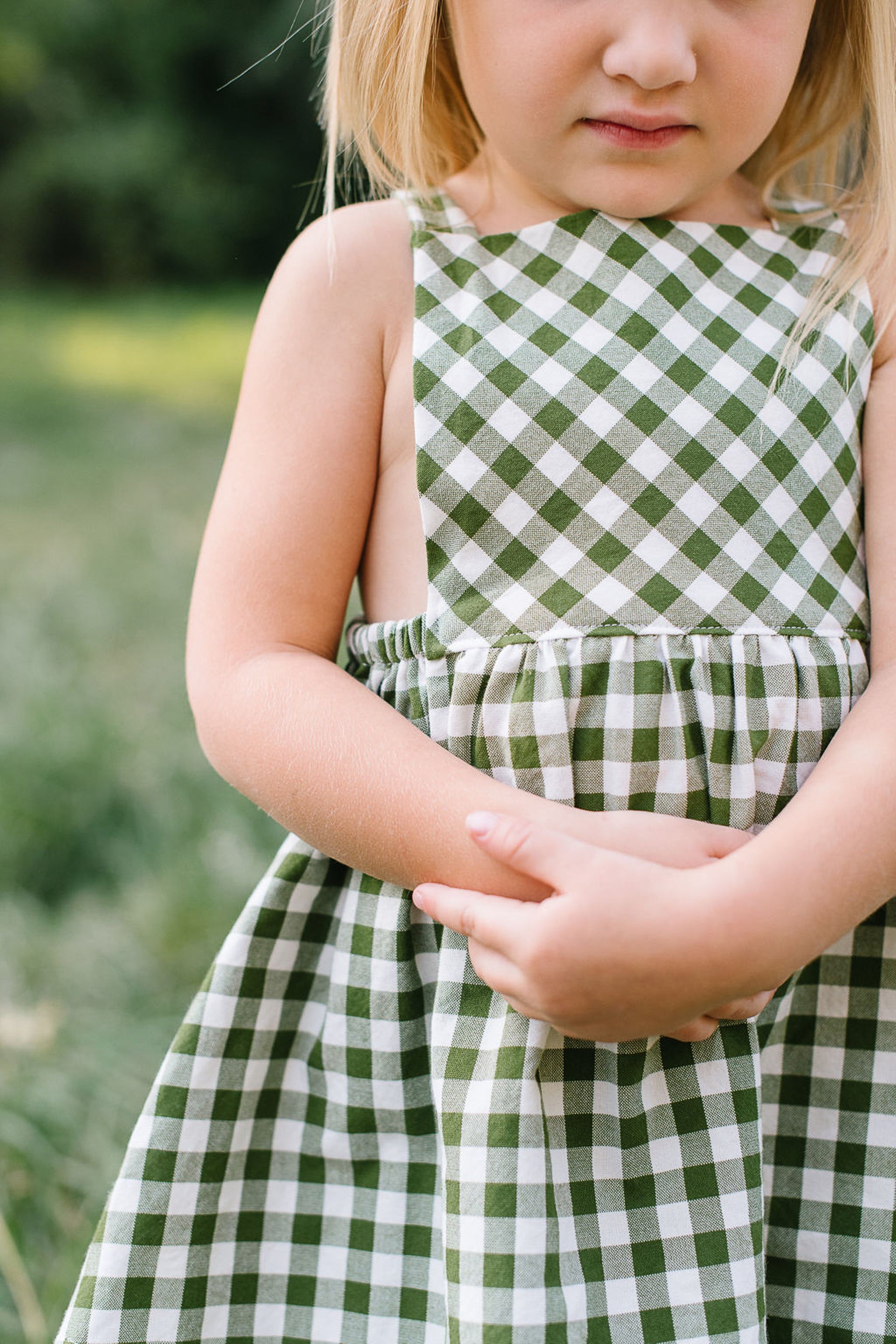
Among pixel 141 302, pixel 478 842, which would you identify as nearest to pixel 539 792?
pixel 478 842

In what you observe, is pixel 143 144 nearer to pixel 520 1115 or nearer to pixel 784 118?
pixel 784 118

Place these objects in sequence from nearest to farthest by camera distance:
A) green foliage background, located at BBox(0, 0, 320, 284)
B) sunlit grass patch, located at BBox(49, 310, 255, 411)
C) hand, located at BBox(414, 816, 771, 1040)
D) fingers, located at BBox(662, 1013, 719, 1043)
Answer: hand, located at BBox(414, 816, 771, 1040), fingers, located at BBox(662, 1013, 719, 1043), sunlit grass patch, located at BBox(49, 310, 255, 411), green foliage background, located at BBox(0, 0, 320, 284)

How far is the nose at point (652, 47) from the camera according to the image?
0.85 metres

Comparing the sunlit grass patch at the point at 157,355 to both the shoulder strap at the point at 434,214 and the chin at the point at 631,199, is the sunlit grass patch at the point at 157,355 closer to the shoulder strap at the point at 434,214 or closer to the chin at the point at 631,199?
the shoulder strap at the point at 434,214

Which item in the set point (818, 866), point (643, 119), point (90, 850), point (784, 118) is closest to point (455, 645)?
point (818, 866)

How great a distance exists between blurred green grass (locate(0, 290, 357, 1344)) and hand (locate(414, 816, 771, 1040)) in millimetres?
825

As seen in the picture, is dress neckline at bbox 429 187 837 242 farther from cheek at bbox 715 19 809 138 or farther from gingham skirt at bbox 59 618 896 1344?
gingham skirt at bbox 59 618 896 1344

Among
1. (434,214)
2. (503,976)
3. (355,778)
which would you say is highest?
(434,214)

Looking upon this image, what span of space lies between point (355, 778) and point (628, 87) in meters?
0.53

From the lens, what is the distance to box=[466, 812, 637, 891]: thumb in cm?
78

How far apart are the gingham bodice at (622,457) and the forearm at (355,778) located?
0.29 feet

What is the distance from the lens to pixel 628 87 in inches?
34.6

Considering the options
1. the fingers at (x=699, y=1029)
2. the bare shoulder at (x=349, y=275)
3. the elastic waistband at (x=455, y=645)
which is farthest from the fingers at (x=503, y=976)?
the bare shoulder at (x=349, y=275)

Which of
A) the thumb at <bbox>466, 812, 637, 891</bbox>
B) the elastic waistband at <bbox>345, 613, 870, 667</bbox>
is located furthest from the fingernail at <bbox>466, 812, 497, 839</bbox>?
the elastic waistband at <bbox>345, 613, 870, 667</bbox>
